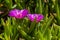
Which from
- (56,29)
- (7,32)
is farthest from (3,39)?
(56,29)

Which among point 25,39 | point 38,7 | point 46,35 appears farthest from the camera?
point 38,7

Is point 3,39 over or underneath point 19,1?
underneath

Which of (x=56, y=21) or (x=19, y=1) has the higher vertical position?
(x=19, y=1)

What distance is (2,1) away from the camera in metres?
1.53

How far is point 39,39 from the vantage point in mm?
1094

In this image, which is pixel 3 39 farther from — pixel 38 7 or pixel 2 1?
pixel 2 1

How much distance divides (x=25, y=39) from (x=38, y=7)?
0.88ft

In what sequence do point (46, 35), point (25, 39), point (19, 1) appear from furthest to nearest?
point (19, 1), point (25, 39), point (46, 35)

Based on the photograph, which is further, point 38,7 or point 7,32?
point 38,7

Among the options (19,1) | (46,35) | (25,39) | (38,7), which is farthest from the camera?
(19,1)

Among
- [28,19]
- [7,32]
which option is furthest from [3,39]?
[28,19]

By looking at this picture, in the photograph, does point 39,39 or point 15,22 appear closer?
point 39,39

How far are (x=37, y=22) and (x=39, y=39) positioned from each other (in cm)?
12

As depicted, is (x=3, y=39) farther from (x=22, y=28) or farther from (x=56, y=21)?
(x=56, y=21)
